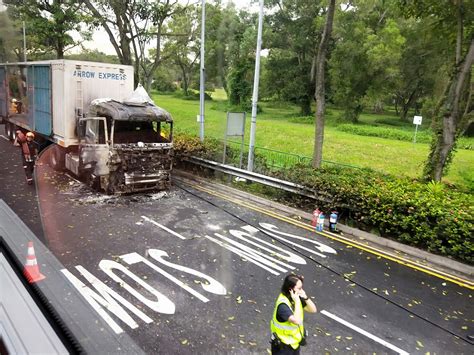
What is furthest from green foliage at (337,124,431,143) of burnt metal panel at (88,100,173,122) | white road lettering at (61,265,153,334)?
white road lettering at (61,265,153,334)

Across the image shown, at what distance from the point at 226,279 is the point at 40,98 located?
11444 mm

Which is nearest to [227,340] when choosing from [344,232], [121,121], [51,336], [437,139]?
[51,336]

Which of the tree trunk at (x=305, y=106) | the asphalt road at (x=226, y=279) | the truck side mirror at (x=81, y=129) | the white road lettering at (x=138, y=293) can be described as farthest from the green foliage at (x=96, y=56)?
the tree trunk at (x=305, y=106)

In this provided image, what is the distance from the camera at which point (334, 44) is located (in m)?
38.8

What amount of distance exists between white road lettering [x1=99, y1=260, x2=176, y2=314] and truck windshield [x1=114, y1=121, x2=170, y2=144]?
5.60 metres

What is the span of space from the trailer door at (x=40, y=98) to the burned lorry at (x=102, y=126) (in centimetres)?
4

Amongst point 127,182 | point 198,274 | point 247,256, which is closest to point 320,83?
point 127,182

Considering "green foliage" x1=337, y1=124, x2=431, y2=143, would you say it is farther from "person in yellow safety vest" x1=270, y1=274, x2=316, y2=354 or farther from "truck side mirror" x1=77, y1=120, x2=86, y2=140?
"person in yellow safety vest" x1=270, y1=274, x2=316, y2=354

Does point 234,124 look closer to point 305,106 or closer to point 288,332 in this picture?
point 288,332

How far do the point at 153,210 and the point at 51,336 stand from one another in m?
9.27

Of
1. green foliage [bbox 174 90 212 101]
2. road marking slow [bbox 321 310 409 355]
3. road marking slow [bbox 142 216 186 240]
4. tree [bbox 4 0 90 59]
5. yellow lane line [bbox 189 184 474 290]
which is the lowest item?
road marking slow [bbox 321 310 409 355]

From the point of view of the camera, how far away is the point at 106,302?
611 cm

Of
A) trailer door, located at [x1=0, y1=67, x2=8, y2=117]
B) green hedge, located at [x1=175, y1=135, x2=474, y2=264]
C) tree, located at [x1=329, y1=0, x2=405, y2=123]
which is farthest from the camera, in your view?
tree, located at [x1=329, y1=0, x2=405, y2=123]

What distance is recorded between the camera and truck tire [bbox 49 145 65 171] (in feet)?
46.5
